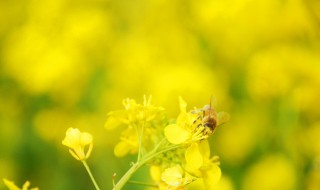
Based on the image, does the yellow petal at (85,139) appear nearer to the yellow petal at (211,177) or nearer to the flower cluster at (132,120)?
the flower cluster at (132,120)

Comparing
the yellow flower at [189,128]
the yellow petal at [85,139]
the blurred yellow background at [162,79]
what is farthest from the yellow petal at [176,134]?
the blurred yellow background at [162,79]

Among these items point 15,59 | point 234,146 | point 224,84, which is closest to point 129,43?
point 15,59

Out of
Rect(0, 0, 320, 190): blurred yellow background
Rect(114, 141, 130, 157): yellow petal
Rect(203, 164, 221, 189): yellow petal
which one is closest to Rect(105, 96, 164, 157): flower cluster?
Rect(114, 141, 130, 157): yellow petal

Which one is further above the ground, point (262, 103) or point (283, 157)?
point (262, 103)

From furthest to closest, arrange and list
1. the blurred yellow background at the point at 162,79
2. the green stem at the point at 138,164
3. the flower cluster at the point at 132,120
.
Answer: the blurred yellow background at the point at 162,79
the flower cluster at the point at 132,120
the green stem at the point at 138,164

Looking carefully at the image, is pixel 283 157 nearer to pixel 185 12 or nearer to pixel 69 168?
pixel 69 168
